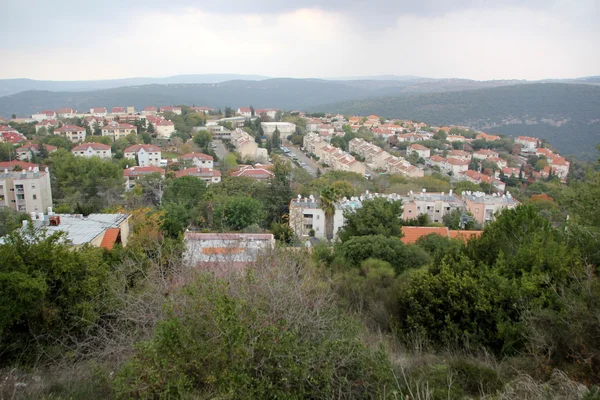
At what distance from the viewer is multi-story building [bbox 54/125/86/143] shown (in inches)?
1949

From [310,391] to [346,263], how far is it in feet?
19.6

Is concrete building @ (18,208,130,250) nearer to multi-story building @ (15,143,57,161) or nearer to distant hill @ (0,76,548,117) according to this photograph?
multi-story building @ (15,143,57,161)

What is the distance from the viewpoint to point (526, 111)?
8769 centimetres

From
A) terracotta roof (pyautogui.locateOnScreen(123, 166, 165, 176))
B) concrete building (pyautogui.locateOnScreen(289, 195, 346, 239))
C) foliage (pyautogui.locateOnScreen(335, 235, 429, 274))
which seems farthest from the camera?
terracotta roof (pyautogui.locateOnScreen(123, 166, 165, 176))

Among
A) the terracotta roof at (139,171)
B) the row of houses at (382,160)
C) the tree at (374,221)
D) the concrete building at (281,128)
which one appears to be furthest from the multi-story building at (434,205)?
the concrete building at (281,128)

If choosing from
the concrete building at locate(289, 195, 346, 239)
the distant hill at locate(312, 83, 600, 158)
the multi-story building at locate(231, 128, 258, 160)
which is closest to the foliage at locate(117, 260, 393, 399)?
the concrete building at locate(289, 195, 346, 239)

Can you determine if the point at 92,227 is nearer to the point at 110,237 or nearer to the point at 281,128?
the point at 110,237

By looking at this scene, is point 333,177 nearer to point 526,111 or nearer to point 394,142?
point 394,142

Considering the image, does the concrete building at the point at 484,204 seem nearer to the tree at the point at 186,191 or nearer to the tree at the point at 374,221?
the tree at the point at 374,221

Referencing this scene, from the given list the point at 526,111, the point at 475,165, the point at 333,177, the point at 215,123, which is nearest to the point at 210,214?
the point at 333,177

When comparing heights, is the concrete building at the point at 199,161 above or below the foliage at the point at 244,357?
below

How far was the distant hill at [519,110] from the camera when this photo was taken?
7418cm

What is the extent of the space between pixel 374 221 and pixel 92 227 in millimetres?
8021

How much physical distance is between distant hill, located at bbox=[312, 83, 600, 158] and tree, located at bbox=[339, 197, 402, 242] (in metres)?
60.7
